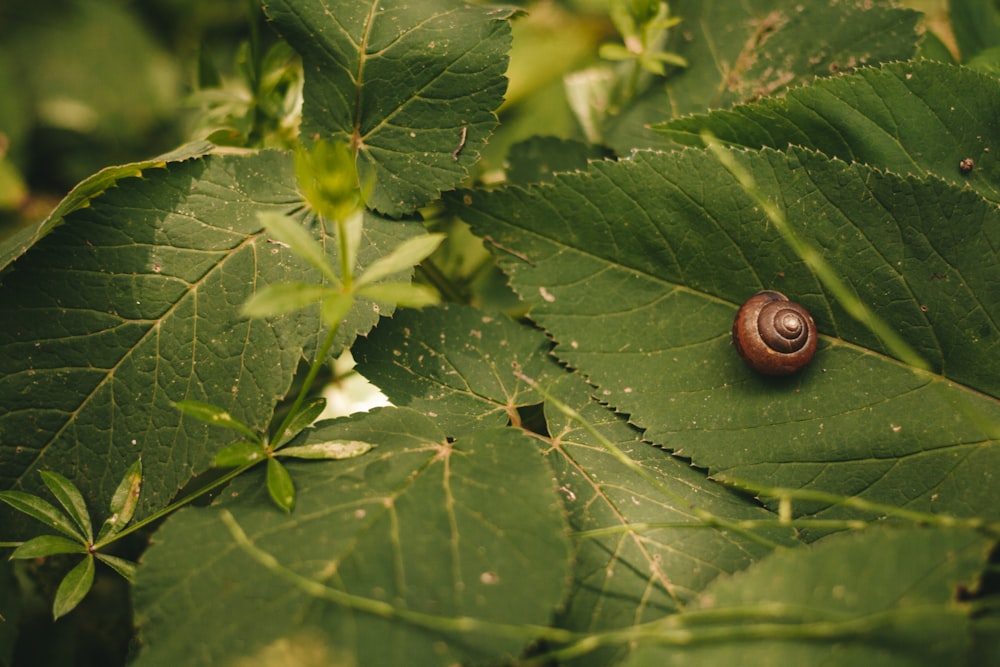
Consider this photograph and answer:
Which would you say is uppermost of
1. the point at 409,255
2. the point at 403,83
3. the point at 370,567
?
the point at 403,83

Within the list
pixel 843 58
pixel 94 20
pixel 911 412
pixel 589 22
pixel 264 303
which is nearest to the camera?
pixel 264 303

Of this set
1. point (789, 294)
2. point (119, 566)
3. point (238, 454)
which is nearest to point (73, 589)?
point (119, 566)

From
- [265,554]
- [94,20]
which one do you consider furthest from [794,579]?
[94,20]

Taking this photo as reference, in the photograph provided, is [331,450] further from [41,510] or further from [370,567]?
[41,510]

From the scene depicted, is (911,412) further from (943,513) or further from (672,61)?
(672,61)

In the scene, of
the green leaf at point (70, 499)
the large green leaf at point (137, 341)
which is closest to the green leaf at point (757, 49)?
the large green leaf at point (137, 341)

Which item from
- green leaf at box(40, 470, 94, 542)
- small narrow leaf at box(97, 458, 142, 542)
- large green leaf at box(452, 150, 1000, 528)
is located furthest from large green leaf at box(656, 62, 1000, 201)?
green leaf at box(40, 470, 94, 542)

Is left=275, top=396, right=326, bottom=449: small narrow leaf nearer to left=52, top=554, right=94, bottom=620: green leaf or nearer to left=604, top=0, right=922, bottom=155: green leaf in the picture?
left=52, top=554, right=94, bottom=620: green leaf
